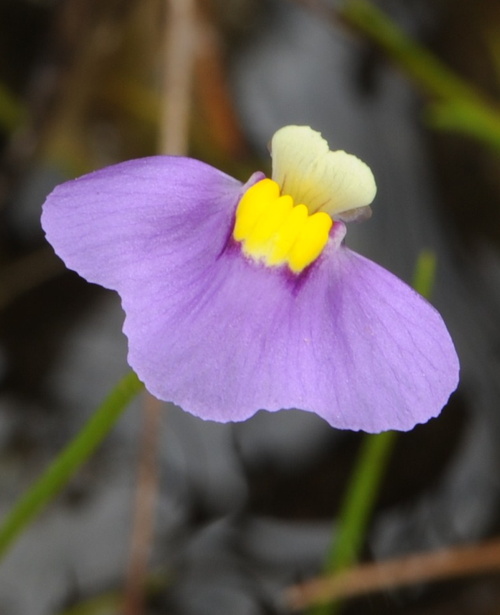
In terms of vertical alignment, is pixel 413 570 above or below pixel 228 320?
below

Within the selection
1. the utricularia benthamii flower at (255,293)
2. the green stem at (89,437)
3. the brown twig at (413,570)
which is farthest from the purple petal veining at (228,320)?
the brown twig at (413,570)

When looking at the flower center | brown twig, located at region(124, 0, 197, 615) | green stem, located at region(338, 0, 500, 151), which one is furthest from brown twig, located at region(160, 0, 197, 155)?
the flower center

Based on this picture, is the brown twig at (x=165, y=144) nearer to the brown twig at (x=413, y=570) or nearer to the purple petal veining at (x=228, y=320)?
the brown twig at (x=413, y=570)

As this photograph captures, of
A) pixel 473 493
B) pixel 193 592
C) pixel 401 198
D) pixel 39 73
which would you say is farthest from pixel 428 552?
→ pixel 39 73

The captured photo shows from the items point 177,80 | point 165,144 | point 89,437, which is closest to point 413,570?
point 89,437

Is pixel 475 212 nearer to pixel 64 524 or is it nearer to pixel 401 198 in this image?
pixel 401 198

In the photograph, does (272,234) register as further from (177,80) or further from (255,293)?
(177,80)
